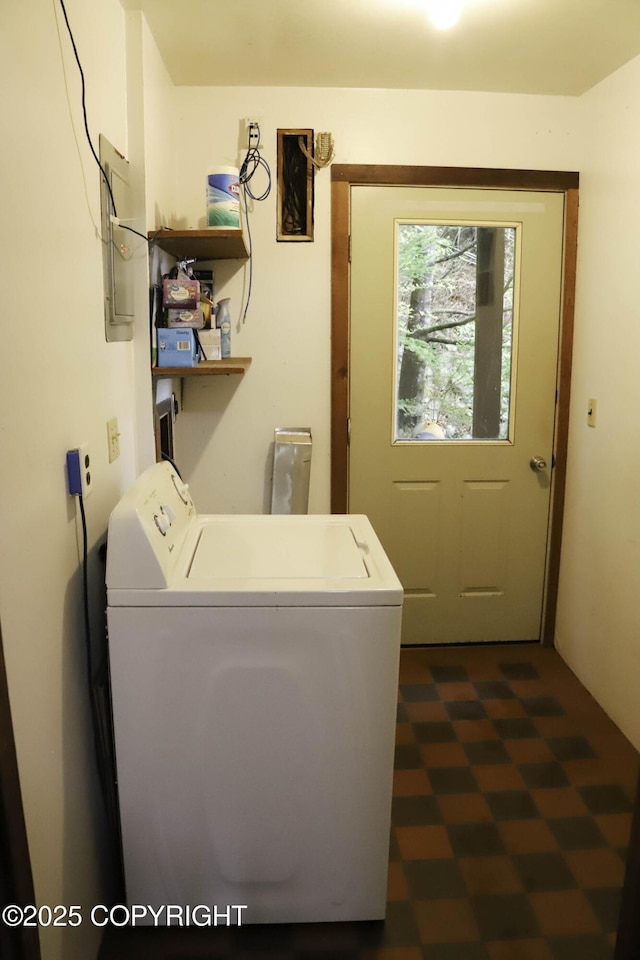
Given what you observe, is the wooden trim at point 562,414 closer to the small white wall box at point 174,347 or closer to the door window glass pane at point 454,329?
the door window glass pane at point 454,329

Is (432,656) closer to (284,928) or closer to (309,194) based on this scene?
(284,928)

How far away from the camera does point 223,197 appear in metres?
2.13

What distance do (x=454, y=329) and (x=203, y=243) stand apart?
1.11 metres

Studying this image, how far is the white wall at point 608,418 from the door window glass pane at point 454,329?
0.96 ft

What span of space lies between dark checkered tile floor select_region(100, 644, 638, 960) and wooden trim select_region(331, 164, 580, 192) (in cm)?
192

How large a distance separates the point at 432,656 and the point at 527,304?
4.94 feet

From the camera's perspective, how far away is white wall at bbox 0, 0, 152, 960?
1186 millimetres

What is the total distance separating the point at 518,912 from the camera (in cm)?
177

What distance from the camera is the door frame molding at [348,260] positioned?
2.74m

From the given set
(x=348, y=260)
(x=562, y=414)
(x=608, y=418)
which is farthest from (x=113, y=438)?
(x=562, y=414)

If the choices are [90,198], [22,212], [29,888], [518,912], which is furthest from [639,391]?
[29,888]

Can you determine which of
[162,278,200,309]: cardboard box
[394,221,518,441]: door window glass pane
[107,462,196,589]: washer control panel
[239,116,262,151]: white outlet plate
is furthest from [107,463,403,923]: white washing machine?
[239,116,262,151]: white outlet plate

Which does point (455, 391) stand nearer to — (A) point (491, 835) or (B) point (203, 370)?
(B) point (203, 370)

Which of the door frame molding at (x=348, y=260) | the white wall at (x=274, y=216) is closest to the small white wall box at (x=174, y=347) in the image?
the white wall at (x=274, y=216)
